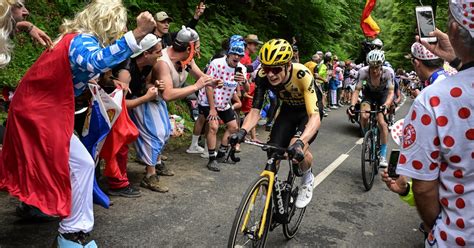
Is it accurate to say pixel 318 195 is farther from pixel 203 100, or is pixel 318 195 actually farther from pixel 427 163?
pixel 427 163

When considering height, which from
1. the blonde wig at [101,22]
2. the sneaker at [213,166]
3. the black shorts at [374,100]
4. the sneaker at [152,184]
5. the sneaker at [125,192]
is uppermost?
the blonde wig at [101,22]

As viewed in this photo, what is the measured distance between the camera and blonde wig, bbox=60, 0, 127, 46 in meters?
3.08

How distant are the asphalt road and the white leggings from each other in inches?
32.5

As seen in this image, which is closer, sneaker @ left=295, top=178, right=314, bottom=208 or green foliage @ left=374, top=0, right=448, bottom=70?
sneaker @ left=295, top=178, right=314, bottom=208

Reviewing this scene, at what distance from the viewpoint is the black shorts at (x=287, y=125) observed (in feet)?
14.5

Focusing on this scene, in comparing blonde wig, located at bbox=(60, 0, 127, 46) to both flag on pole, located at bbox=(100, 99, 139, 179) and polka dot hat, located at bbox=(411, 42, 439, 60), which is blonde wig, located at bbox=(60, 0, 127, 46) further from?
polka dot hat, located at bbox=(411, 42, 439, 60)

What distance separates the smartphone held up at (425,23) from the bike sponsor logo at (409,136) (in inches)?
45.5

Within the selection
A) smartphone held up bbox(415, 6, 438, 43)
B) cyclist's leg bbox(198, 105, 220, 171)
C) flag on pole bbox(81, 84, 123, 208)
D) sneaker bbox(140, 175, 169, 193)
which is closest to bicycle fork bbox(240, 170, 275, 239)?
flag on pole bbox(81, 84, 123, 208)

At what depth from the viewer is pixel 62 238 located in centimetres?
300

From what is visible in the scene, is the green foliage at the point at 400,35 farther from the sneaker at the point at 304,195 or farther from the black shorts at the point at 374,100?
the sneaker at the point at 304,195

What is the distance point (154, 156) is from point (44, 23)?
185 inches

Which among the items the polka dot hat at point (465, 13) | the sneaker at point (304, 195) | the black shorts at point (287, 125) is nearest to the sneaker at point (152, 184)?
the black shorts at point (287, 125)

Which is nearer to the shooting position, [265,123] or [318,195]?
[318,195]

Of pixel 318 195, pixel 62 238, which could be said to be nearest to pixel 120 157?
pixel 62 238
